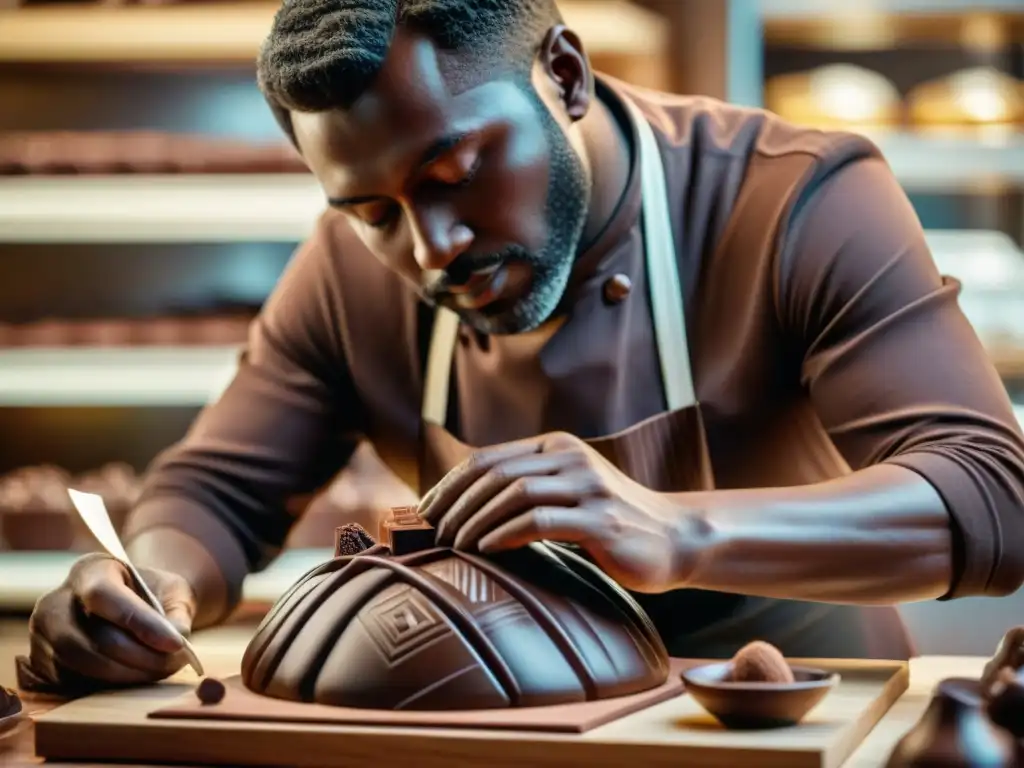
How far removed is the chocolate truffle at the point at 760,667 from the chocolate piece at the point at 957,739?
198mm

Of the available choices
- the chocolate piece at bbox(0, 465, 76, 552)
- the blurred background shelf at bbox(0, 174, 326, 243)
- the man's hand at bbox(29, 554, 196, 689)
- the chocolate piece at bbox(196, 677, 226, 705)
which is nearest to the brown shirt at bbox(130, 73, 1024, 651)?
the man's hand at bbox(29, 554, 196, 689)

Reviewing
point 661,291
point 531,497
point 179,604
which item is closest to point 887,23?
point 661,291

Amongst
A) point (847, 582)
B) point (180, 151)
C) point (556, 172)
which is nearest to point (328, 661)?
point (847, 582)

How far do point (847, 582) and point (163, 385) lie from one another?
7.78 feet

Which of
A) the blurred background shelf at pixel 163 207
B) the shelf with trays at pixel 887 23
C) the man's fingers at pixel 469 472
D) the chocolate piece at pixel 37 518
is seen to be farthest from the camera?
the chocolate piece at pixel 37 518

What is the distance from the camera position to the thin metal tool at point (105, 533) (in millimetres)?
1596

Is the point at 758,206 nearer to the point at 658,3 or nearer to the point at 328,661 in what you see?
the point at 328,661

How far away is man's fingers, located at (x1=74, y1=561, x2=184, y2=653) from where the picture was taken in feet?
5.41

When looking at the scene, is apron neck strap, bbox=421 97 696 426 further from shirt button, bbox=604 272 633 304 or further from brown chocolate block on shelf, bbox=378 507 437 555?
brown chocolate block on shelf, bbox=378 507 437 555

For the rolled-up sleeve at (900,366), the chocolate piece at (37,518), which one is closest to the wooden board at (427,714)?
the rolled-up sleeve at (900,366)

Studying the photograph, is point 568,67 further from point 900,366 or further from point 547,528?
point 547,528

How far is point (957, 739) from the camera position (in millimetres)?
→ 1145

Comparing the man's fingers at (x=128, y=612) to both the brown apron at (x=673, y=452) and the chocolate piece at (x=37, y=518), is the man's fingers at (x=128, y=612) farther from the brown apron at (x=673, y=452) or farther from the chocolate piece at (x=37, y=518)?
the chocolate piece at (x=37, y=518)

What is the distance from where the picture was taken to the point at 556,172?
1841mm
